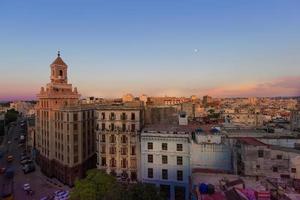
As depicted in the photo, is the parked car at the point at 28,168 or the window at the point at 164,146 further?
the parked car at the point at 28,168

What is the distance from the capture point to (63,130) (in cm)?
5581

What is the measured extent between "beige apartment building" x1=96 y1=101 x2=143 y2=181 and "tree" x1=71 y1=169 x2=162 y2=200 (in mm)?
14417

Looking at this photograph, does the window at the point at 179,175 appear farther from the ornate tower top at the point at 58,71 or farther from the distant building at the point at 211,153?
the ornate tower top at the point at 58,71

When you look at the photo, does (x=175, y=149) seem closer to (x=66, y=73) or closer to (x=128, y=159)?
(x=128, y=159)

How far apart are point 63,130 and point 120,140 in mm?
14328

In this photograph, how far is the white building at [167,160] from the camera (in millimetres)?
44750

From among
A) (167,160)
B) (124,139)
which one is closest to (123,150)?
(124,139)

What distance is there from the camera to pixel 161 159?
46469mm

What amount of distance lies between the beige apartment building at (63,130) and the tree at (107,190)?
21833 mm

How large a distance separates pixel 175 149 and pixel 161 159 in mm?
3387

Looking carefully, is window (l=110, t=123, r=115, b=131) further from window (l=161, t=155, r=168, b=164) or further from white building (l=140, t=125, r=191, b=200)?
window (l=161, t=155, r=168, b=164)

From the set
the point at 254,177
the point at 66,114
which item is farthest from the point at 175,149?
the point at 66,114

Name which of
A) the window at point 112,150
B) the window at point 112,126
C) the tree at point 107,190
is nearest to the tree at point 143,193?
the tree at point 107,190

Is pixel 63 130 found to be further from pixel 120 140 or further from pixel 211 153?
pixel 211 153
